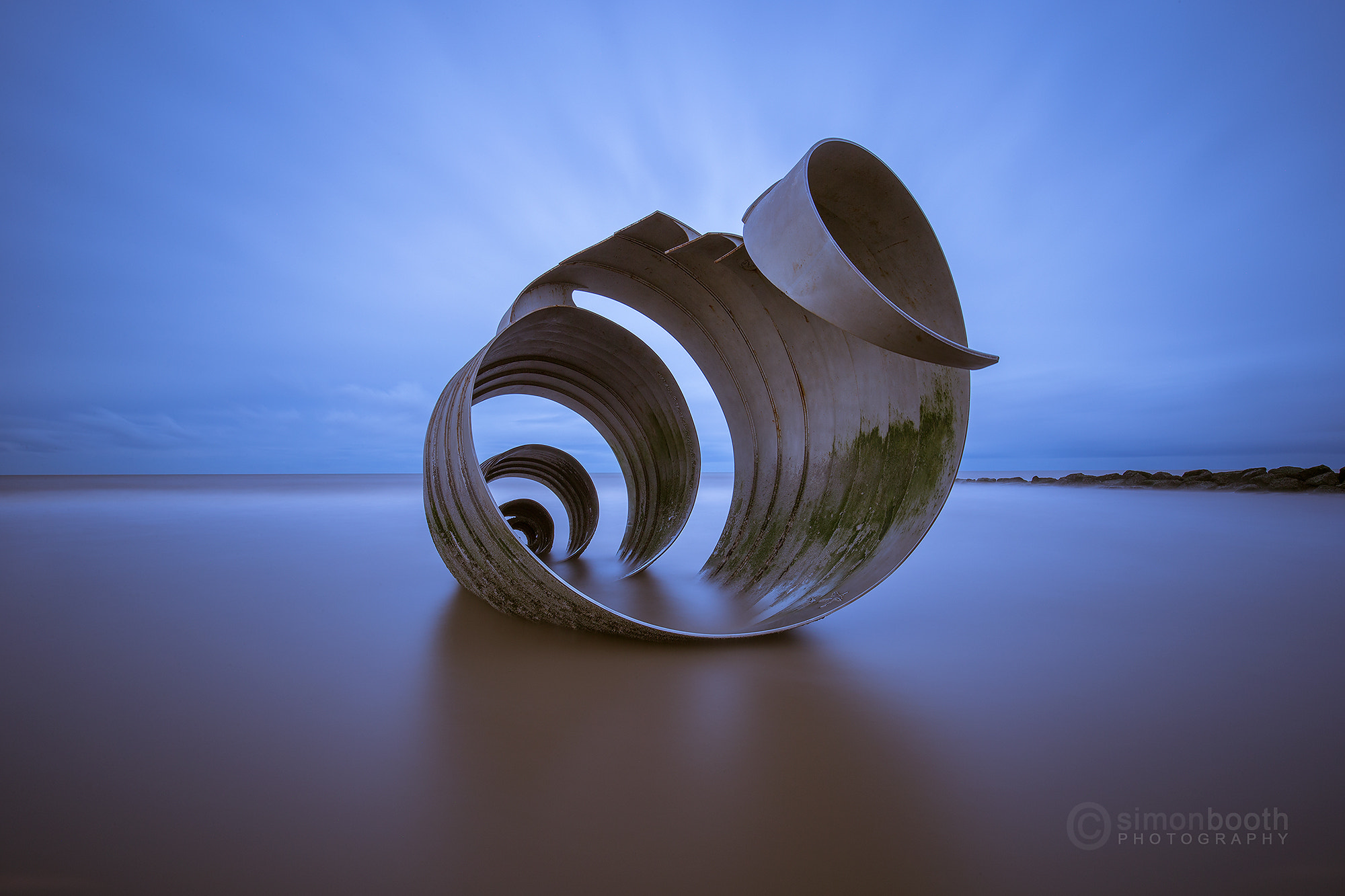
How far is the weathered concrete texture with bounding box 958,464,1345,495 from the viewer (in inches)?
559

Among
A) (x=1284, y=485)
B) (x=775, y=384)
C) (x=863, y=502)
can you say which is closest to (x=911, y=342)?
(x=863, y=502)

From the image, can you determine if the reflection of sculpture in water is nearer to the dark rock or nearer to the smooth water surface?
the smooth water surface

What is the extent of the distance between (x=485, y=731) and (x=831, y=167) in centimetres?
283

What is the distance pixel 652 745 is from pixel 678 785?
0.25 meters

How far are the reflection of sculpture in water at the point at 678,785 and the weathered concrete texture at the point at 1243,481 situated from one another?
1839 cm

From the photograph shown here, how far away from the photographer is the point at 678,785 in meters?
1.70

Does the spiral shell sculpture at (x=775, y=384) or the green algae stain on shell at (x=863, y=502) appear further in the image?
the green algae stain on shell at (x=863, y=502)

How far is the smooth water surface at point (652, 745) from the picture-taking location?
1.36 m

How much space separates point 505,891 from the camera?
1.28 meters

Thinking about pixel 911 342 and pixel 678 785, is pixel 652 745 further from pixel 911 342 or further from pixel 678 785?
pixel 911 342

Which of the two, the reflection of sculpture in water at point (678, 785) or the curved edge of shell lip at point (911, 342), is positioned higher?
the curved edge of shell lip at point (911, 342)

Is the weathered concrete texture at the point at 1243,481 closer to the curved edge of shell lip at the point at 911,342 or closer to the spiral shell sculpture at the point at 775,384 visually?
the spiral shell sculpture at the point at 775,384

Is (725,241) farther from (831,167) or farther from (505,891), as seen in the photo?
(505,891)

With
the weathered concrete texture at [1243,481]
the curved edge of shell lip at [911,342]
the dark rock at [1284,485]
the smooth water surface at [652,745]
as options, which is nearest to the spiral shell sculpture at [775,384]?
the curved edge of shell lip at [911,342]
